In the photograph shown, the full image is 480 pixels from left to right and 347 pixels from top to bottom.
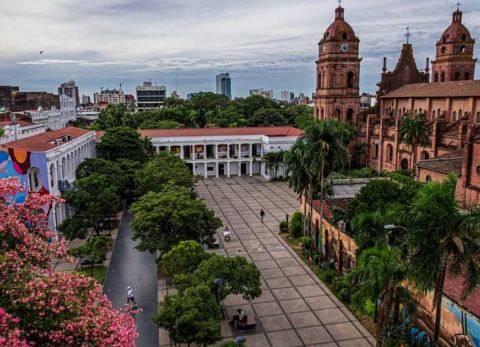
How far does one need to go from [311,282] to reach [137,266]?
13222 millimetres

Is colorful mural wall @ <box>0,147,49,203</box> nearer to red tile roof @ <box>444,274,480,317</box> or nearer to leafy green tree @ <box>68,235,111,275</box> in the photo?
leafy green tree @ <box>68,235,111,275</box>

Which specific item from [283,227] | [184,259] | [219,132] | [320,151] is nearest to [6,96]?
[219,132]

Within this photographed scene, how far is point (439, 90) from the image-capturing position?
197ft

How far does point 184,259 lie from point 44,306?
14.9 meters

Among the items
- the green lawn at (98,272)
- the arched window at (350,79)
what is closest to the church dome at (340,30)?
the arched window at (350,79)

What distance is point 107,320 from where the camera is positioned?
10742 mm

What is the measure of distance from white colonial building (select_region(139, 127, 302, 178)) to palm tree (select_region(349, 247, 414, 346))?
51372mm

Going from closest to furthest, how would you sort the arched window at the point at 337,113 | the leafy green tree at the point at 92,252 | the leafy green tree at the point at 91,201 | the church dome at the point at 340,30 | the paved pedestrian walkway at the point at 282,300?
the paved pedestrian walkway at the point at 282,300
the leafy green tree at the point at 92,252
the leafy green tree at the point at 91,201
the church dome at the point at 340,30
the arched window at the point at 337,113

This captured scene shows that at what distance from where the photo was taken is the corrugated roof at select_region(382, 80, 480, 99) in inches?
2131

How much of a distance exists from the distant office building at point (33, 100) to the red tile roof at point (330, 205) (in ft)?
383

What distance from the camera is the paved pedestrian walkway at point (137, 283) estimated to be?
78.9 ft

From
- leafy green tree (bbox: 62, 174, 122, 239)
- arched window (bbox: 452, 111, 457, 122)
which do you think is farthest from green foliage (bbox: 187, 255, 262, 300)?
arched window (bbox: 452, 111, 457, 122)

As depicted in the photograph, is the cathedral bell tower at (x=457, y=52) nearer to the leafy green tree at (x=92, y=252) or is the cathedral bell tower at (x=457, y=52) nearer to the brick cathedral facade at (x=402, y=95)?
the brick cathedral facade at (x=402, y=95)

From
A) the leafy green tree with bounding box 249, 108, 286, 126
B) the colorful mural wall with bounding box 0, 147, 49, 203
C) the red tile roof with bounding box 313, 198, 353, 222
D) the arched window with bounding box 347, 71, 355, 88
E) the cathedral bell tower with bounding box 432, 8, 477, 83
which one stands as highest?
the cathedral bell tower with bounding box 432, 8, 477, 83
